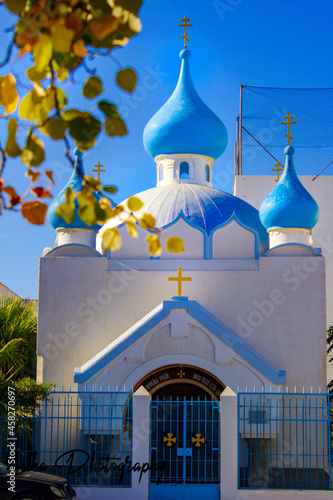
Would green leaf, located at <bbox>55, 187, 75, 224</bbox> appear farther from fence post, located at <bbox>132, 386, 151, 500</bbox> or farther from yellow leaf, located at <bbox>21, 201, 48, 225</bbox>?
fence post, located at <bbox>132, 386, 151, 500</bbox>

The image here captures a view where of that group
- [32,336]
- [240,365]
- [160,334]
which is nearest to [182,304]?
[160,334]

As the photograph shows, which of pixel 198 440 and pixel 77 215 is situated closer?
pixel 198 440

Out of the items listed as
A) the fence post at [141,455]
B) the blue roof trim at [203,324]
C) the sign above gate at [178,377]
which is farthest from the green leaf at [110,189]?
the sign above gate at [178,377]

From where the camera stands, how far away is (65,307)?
12883 mm

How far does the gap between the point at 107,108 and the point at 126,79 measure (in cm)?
12

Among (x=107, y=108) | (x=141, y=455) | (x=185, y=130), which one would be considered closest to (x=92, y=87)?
(x=107, y=108)

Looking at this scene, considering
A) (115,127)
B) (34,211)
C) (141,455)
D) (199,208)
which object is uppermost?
(199,208)

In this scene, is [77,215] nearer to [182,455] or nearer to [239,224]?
[239,224]

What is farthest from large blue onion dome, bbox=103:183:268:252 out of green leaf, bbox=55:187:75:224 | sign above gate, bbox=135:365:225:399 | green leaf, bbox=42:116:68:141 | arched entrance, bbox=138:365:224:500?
green leaf, bbox=42:116:68:141

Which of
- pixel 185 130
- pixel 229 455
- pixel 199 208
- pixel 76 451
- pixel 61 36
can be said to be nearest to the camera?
pixel 61 36

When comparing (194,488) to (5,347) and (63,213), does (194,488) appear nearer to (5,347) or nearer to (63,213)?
(5,347)

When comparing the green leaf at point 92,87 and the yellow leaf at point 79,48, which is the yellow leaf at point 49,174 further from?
the yellow leaf at point 79,48

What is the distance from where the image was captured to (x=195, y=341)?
37.1 ft

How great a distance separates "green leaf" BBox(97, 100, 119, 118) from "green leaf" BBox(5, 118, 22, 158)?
1.10ft
